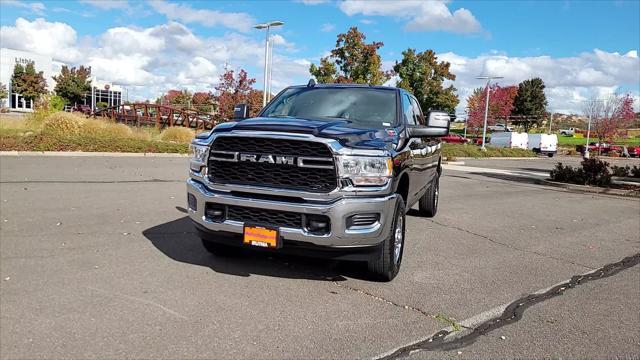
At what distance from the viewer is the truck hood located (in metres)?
4.10

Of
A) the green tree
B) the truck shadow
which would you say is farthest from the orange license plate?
the green tree

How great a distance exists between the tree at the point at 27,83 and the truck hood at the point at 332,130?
6738 centimetres

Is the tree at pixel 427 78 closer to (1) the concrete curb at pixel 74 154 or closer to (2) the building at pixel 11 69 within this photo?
(1) the concrete curb at pixel 74 154

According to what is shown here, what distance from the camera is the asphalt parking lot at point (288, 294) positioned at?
3322 millimetres

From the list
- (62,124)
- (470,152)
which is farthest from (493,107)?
(62,124)

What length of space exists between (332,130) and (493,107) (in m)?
75.6

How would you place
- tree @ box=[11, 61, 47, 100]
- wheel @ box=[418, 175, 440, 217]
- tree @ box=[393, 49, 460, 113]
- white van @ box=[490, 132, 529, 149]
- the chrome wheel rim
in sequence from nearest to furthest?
1. the chrome wheel rim
2. wheel @ box=[418, 175, 440, 217]
3. tree @ box=[393, 49, 460, 113]
4. white van @ box=[490, 132, 529, 149]
5. tree @ box=[11, 61, 47, 100]

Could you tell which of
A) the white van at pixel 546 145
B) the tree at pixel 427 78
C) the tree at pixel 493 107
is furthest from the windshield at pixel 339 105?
the tree at pixel 493 107

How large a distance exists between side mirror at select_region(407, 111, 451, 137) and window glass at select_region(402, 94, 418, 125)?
9.2 inches

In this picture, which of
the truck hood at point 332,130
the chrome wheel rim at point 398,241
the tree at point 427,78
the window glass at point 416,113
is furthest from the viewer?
the tree at point 427,78

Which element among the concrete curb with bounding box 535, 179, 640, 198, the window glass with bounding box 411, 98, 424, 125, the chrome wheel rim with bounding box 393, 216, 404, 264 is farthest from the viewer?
the concrete curb with bounding box 535, 179, 640, 198

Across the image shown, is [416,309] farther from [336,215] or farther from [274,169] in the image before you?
[274,169]

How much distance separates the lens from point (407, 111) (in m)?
6.00

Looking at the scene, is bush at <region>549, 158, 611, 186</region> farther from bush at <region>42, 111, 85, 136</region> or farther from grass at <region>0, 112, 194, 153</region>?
bush at <region>42, 111, 85, 136</region>
